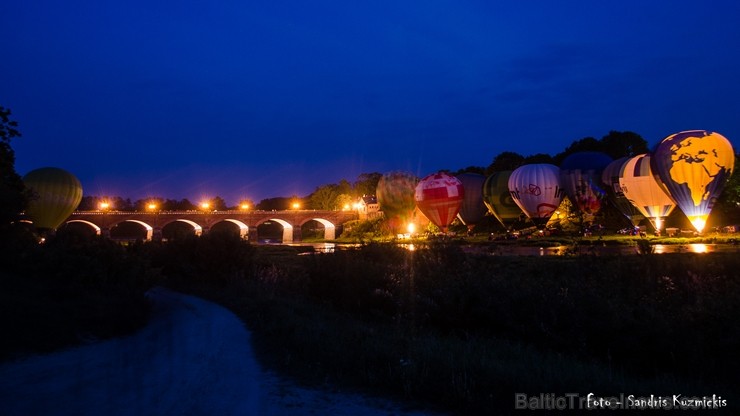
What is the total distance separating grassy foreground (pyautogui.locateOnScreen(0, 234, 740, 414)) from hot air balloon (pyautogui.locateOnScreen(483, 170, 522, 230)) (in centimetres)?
2632

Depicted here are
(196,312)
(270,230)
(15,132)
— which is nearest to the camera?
(196,312)

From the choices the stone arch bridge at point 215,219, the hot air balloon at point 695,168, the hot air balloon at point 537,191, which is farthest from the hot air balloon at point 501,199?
the stone arch bridge at point 215,219

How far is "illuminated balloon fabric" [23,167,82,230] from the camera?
161ft

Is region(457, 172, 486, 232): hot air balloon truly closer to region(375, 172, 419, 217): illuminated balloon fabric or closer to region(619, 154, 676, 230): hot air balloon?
region(375, 172, 419, 217): illuminated balloon fabric

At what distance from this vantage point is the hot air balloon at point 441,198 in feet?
160

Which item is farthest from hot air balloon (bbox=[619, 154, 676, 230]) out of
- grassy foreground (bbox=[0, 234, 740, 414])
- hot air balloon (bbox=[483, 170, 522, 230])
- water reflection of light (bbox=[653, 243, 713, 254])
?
grassy foreground (bbox=[0, 234, 740, 414])

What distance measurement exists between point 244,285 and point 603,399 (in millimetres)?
16394

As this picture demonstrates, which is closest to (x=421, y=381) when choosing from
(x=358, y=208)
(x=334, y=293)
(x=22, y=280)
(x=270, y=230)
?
(x=334, y=293)

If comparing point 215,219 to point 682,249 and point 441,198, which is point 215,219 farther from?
point 682,249

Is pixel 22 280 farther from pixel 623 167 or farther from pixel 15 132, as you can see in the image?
pixel 623 167

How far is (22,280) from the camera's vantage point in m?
15.9

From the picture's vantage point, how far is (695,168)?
1406 inches

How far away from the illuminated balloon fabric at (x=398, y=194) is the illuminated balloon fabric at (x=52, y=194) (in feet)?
103

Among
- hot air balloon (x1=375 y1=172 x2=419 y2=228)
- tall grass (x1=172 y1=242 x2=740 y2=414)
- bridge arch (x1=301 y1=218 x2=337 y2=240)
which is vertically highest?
hot air balloon (x1=375 y1=172 x2=419 y2=228)
